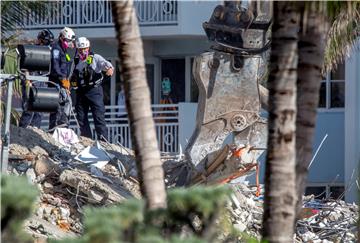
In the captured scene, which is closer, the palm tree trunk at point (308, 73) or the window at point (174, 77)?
the palm tree trunk at point (308, 73)

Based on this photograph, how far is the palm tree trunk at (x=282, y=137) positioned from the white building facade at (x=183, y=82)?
15.6 m

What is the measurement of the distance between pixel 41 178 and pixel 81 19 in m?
10.5

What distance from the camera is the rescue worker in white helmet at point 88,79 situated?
1856 cm

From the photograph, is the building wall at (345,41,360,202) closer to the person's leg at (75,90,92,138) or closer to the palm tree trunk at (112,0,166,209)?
the person's leg at (75,90,92,138)

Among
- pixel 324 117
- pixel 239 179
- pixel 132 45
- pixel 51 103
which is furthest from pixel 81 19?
pixel 132 45

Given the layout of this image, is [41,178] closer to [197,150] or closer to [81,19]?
[197,150]

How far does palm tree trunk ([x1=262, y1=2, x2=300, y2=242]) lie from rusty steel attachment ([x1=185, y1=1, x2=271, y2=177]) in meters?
7.60

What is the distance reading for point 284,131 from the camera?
28.7 feet

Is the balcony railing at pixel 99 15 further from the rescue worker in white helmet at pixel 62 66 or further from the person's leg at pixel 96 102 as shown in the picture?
the rescue worker in white helmet at pixel 62 66

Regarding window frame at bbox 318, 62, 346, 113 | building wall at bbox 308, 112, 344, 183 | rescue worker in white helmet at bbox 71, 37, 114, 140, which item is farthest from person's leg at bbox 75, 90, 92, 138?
window frame at bbox 318, 62, 346, 113

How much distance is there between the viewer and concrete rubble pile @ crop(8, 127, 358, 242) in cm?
1611

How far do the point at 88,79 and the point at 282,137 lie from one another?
10.3 meters

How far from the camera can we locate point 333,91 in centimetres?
2625

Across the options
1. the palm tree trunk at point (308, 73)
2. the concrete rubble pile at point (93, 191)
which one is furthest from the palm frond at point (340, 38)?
the palm tree trunk at point (308, 73)
